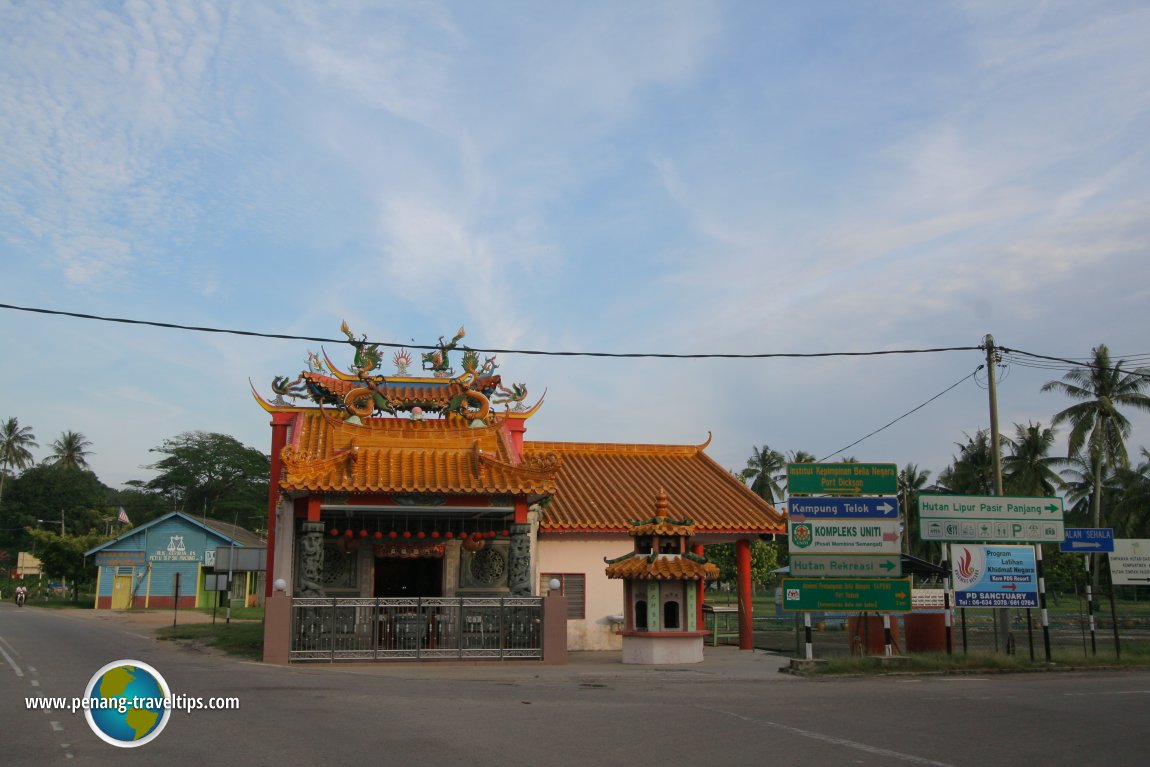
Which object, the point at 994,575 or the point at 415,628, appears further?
the point at 994,575

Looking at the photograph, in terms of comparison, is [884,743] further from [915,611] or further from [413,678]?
[915,611]

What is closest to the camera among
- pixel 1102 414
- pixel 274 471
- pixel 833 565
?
pixel 833 565

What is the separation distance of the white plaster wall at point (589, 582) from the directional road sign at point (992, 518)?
7900 mm

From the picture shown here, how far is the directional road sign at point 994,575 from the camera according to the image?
62.8 feet

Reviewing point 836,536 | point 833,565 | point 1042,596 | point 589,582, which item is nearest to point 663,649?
point 833,565

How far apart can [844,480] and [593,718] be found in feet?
30.0

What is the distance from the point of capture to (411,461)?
21.1 m

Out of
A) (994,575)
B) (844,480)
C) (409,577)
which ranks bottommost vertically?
(409,577)

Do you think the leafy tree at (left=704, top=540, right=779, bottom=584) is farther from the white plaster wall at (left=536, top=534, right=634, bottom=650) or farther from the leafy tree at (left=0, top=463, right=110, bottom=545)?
the leafy tree at (left=0, top=463, right=110, bottom=545)

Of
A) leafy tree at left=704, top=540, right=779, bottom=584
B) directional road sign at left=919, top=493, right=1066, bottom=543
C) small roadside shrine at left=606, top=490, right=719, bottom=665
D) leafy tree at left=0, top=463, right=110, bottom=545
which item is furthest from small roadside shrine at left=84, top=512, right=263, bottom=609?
directional road sign at left=919, top=493, right=1066, bottom=543

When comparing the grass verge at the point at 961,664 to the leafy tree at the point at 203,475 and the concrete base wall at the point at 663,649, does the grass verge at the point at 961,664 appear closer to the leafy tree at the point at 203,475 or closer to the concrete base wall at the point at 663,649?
the concrete base wall at the point at 663,649

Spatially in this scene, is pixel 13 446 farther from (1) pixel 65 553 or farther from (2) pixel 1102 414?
(2) pixel 1102 414

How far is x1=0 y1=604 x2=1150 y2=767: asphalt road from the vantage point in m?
8.89

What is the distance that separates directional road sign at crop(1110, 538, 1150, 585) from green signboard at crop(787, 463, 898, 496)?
6.38m
